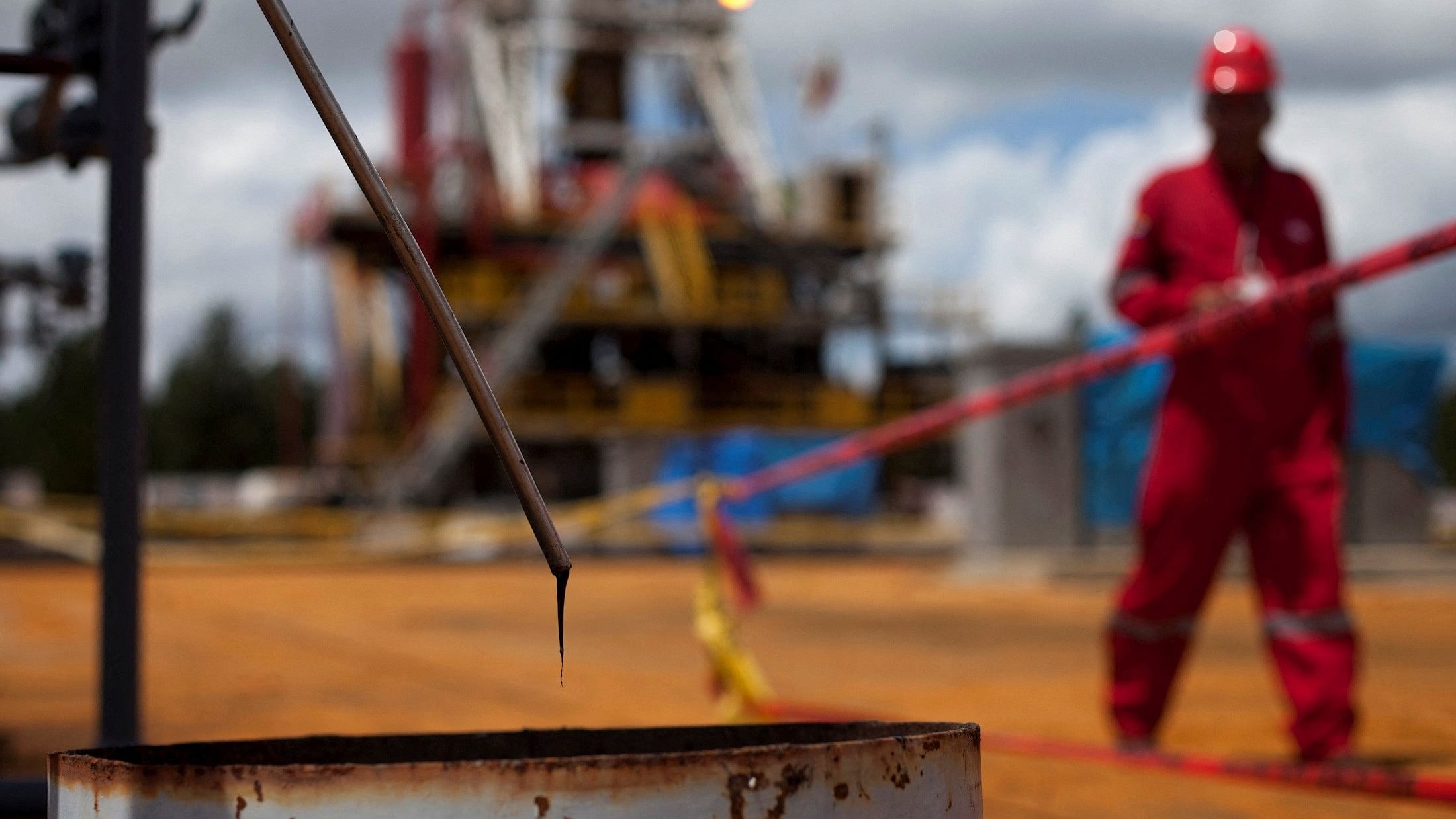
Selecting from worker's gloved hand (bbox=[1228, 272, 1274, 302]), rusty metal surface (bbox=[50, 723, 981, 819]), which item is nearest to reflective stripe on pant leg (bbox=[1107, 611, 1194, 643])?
worker's gloved hand (bbox=[1228, 272, 1274, 302])

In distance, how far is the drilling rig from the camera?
123ft

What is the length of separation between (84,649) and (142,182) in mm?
8024

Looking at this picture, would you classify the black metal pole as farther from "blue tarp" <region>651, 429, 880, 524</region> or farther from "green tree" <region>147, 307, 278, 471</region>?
"green tree" <region>147, 307, 278, 471</region>

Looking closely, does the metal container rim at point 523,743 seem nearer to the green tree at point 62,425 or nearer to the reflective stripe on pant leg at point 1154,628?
the reflective stripe on pant leg at point 1154,628

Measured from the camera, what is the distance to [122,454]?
2953mm

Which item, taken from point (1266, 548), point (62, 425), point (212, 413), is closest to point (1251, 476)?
point (1266, 548)

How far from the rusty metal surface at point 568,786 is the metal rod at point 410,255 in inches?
9.9

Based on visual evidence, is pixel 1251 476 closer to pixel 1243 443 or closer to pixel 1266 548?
pixel 1243 443

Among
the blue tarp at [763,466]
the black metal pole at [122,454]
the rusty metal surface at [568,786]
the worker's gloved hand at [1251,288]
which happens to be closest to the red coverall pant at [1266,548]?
the worker's gloved hand at [1251,288]

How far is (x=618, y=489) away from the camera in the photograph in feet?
110

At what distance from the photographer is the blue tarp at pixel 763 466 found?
96.9 feet

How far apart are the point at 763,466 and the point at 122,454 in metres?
27.7

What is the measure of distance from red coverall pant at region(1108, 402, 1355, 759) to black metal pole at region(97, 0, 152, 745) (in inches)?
117

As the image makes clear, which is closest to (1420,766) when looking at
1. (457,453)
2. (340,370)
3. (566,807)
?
(566,807)
